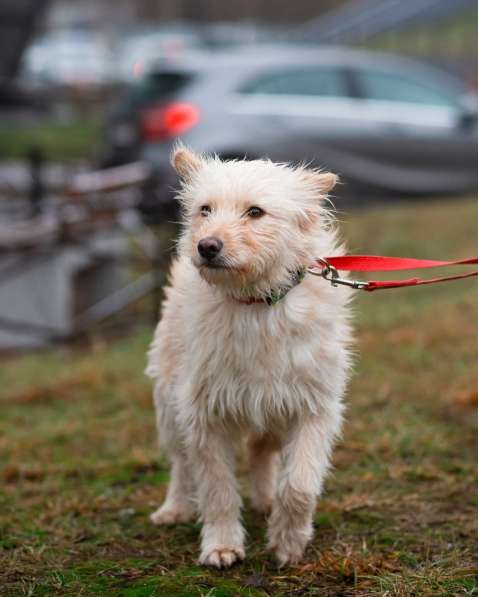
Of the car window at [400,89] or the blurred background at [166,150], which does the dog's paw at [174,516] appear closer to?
the blurred background at [166,150]

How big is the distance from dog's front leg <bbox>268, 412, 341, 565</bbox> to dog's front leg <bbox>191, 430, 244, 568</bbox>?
0.15m

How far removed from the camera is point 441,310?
328 inches

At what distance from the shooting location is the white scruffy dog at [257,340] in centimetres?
354

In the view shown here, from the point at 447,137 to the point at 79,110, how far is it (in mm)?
18107

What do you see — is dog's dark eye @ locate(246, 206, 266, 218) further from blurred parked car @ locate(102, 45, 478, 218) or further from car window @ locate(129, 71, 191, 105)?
car window @ locate(129, 71, 191, 105)

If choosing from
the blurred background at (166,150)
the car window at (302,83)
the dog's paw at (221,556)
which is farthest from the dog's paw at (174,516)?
the car window at (302,83)

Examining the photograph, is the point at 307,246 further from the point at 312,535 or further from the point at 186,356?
the point at 312,535

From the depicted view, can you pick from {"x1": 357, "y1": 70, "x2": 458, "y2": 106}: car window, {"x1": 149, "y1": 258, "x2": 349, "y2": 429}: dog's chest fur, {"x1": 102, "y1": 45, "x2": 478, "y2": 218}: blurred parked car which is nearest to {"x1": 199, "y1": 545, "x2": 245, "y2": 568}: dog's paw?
{"x1": 149, "y1": 258, "x2": 349, "y2": 429}: dog's chest fur

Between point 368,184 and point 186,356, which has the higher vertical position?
point 368,184

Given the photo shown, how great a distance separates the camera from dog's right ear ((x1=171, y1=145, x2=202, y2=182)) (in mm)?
3807

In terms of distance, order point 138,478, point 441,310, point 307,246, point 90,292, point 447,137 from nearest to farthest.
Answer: point 307,246 → point 138,478 → point 441,310 → point 90,292 → point 447,137

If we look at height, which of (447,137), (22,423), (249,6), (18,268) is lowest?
(22,423)

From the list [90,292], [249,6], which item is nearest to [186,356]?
[90,292]

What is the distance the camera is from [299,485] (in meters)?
3.60
